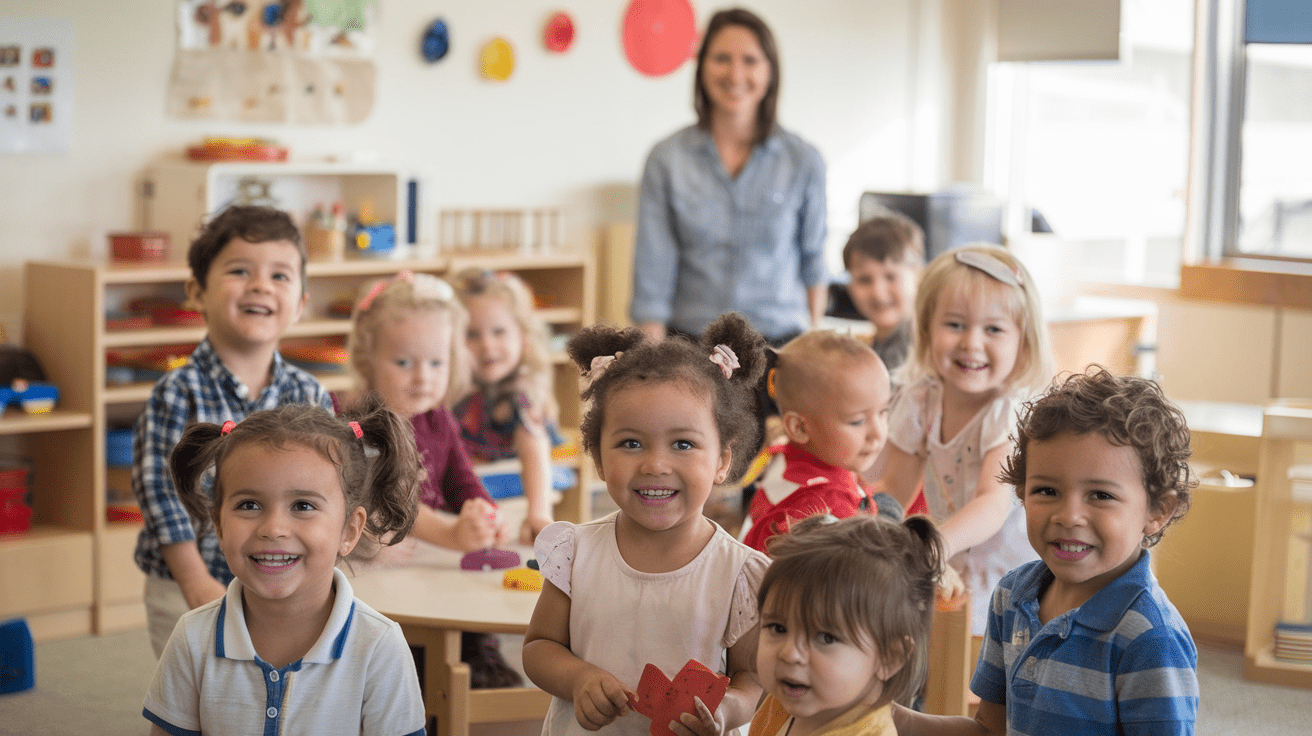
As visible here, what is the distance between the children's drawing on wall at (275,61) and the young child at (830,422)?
2.91 metres

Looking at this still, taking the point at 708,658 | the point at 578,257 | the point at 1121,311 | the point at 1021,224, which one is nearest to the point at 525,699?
the point at 708,658

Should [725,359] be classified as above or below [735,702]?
above

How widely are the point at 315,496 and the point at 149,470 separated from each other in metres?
0.87

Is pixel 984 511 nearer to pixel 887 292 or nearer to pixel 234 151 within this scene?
pixel 887 292

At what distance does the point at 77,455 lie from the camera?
384cm

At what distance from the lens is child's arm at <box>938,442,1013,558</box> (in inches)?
82.2

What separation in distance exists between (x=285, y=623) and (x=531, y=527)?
96 centimetres

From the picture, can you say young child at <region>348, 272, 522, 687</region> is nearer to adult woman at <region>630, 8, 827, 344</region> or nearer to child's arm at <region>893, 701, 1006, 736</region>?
child's arm at <region>893, 701, 1006, 736</region>

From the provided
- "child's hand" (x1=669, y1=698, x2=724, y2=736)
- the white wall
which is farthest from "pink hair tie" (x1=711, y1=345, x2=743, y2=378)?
the white wall

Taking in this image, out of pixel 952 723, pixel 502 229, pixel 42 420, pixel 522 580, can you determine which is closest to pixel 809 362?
pixel 522 580

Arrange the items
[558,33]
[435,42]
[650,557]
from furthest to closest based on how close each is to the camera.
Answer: [558,33]
[435,42]
[650,557]

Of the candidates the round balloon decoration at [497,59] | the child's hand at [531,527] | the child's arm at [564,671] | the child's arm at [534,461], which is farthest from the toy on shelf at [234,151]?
the child's arm at [564,671]

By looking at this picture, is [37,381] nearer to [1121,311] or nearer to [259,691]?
[259,691]

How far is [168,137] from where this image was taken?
4281 mm
